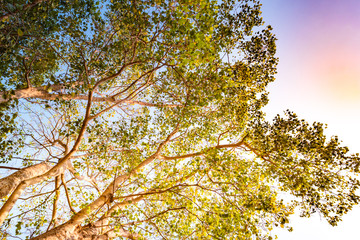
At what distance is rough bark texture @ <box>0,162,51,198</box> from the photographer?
4909 millimetres

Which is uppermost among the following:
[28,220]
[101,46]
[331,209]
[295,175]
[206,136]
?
[101,46]

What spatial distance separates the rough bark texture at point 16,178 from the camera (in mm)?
4909

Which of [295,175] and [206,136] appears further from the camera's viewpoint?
[206,136]

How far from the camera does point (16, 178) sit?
205 inches

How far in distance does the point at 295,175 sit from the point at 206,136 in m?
3.72

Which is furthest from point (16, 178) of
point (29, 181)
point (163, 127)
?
point (163, 127)

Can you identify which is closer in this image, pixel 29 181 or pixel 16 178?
pixel 16 178

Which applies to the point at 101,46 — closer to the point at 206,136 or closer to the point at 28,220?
the point at 206,136

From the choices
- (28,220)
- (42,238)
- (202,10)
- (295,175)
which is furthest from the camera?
(28,220)

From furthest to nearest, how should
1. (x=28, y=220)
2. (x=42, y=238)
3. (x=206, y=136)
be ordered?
1. (x=206, y=136)
2. (x=28, y=220)
3. (x=42, y=238)

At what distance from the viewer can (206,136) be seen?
766 cm

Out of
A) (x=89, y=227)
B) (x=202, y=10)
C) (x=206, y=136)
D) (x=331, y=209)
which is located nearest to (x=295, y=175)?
(x=331, y=209)

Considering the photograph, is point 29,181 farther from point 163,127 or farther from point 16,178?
point 163,127

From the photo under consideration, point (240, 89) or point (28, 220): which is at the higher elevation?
point (240, 89)
